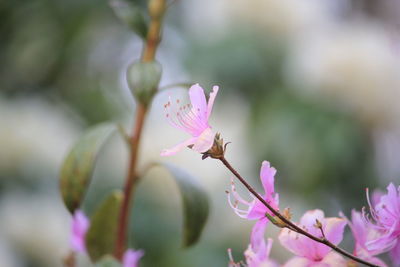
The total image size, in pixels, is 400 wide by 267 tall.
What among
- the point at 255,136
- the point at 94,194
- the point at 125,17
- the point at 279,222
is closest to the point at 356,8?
the point at 255,136

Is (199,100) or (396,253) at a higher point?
(199,100)

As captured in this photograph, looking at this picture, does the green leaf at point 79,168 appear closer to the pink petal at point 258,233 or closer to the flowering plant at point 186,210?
the flowering plant at point 186,210

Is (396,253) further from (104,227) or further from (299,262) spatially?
(104,227)

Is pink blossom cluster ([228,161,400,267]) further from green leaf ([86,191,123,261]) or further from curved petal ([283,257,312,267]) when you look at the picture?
green leaf ([86,191,123,261])

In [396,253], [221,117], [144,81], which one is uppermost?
[144,81]

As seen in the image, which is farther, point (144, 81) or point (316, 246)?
point (144, 81)

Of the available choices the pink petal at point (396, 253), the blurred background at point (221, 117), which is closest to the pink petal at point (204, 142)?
the pink petal at point (396, 253)

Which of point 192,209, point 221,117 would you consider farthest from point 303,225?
point 221,117
